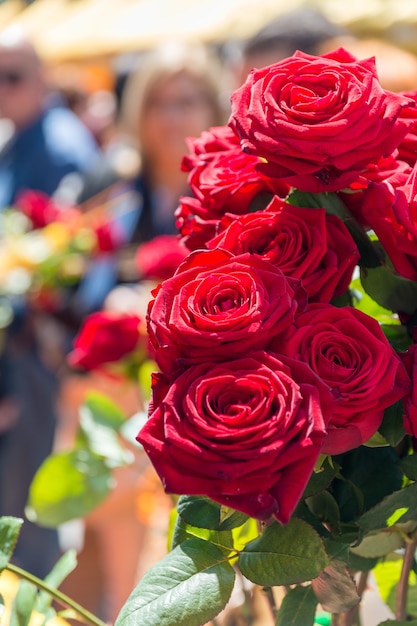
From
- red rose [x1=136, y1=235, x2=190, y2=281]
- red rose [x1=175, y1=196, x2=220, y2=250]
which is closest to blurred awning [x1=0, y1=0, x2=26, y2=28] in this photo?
red rose [x1=136, y1=235, x2=190, y2=281]

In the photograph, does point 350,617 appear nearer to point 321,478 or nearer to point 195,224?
A: point 321,478

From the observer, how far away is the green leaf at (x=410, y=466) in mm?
498

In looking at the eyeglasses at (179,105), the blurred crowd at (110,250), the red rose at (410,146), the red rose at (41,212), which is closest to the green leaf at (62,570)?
the red rose at (410,146)

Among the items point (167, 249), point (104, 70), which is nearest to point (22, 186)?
point (167, 249)

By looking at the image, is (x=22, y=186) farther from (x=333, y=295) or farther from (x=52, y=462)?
(x=333, y=295)

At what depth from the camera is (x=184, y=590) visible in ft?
1.50

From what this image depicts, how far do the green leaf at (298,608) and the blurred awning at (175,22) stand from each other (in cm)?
502

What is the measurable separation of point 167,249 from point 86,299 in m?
0.66

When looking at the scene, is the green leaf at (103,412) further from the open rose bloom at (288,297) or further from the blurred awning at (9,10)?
the blurred awning at (9,10)

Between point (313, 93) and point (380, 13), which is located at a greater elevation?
point (313, 93)

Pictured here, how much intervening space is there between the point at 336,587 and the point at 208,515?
82 millimetres

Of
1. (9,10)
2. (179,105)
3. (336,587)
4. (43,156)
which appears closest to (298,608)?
(336,587)

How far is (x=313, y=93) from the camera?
493 mm

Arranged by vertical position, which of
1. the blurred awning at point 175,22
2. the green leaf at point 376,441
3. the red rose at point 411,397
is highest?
the red rose at point 411,397
